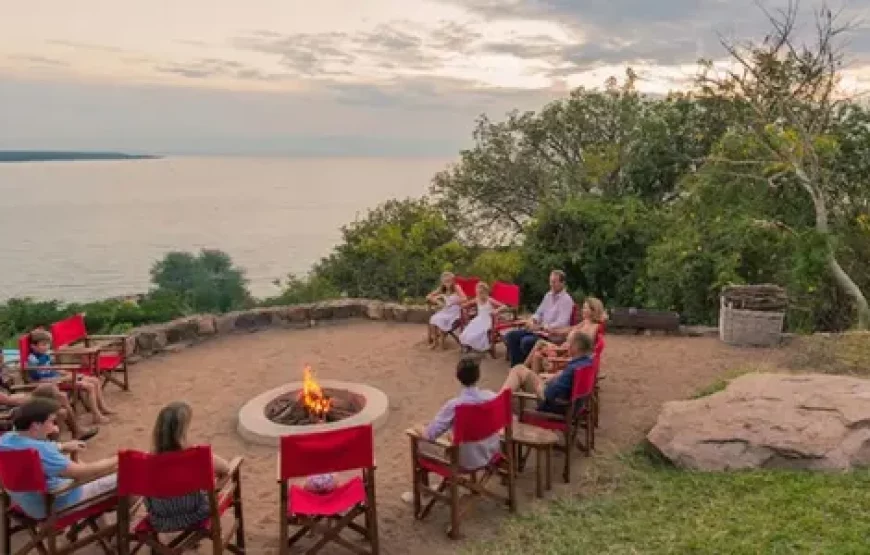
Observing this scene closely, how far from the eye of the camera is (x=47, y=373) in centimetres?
595

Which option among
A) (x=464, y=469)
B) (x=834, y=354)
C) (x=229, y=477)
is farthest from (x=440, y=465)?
(x=834, y=354)

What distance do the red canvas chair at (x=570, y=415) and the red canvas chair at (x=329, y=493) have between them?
144cm

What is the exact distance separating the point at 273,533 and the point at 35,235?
4718 cm

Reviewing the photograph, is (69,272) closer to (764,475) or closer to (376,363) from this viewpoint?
(376,363)

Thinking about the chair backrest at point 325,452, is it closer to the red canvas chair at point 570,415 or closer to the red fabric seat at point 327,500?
the red fabric seat at point 327,500

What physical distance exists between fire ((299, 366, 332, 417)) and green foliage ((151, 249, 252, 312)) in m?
10.1

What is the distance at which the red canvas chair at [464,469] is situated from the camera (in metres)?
4.05

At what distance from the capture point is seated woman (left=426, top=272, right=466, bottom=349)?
8008mm

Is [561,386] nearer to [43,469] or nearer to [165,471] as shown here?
[165,471]

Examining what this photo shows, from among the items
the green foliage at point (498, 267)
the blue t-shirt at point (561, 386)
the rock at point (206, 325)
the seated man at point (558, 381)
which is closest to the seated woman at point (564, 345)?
the seated man at point (558, 381)

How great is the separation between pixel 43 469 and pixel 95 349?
3.33 m

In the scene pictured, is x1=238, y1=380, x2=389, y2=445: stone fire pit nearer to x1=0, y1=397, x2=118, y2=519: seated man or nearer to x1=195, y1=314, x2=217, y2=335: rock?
x1=0, y1=397, x2=118, y2=519: seated man

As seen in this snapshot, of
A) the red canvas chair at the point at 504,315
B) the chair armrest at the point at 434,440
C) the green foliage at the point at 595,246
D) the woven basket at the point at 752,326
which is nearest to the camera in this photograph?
the chair armrest at the point at 434,440

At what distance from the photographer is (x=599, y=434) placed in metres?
5.64
